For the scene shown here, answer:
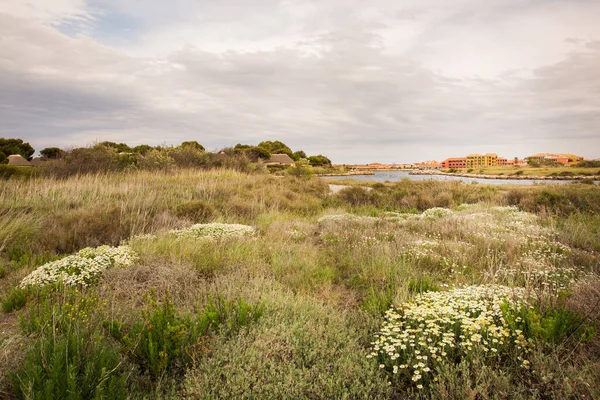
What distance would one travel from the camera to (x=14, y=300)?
172 inches

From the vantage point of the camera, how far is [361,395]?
9.27 ft

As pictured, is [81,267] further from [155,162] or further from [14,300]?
[155,162]

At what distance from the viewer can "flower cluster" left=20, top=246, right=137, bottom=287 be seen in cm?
459

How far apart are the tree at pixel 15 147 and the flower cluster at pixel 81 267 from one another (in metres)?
60.7

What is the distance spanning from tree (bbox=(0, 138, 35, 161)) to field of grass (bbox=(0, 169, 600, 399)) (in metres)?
55.6

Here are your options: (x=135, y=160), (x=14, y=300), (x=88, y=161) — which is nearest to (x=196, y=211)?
(x=14, y=300)

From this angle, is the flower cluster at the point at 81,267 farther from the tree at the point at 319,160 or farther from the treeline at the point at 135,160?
the tree at the point at 319,160

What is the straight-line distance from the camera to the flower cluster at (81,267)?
15.1 ft

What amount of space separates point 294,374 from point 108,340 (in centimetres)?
188

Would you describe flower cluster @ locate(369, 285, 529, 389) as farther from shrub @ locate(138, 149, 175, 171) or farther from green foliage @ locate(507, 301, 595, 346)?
shrub @ locate(138, 149, 175, 171)

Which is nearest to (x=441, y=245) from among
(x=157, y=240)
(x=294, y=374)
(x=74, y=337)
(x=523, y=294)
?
(x=523, y=294)

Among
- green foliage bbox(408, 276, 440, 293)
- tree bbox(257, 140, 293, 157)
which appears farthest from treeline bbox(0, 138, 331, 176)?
tree bbox(257, 140, 293, 157)

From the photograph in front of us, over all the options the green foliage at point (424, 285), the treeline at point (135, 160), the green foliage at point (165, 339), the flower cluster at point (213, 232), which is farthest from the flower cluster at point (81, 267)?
the treeline at point (135, 160)

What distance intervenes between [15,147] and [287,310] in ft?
220
